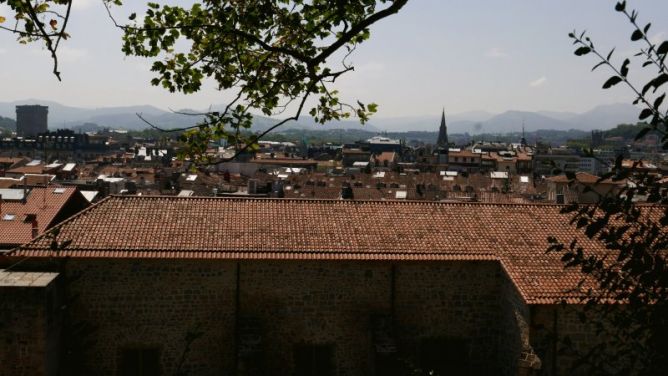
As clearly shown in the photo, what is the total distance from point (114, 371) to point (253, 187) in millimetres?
35518

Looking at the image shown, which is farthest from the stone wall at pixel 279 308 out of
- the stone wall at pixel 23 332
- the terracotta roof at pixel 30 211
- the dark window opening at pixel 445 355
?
the terracotta roof at pixel 30 211

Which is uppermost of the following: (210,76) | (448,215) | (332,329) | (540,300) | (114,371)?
(210,76)

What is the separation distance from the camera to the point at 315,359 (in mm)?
15727

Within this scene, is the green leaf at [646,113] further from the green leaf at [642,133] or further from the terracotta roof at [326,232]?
the terracotta roof at [326,232]

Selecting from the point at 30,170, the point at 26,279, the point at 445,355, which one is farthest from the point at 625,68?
the point at 30,170

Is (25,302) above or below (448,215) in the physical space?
below

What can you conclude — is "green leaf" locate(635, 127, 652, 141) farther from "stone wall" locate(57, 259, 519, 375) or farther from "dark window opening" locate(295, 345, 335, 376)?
"dark window opening" locate(295, 345, 335, 376)

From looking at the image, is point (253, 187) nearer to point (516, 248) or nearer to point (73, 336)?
point (516, 248)

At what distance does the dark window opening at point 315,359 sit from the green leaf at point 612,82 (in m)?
11.4

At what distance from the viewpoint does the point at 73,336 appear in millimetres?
4945

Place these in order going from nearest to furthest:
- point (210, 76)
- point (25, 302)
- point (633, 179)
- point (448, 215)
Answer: point (633, 179)
point (210, 76)
point (25, 302)
point (448, 215)

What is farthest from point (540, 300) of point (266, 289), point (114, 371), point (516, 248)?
point (114, 371)

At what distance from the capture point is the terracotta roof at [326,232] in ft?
50.2

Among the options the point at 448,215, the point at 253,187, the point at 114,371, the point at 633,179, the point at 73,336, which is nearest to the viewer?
the point at 73,336
